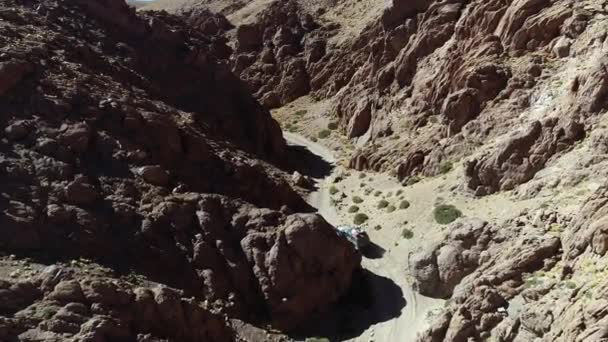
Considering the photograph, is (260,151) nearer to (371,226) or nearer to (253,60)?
(371,226)

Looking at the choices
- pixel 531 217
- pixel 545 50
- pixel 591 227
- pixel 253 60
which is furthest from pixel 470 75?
pixel 253 60

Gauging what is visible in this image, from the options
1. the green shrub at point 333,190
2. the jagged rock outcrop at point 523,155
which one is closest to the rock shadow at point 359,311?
the jagged rock outcrop at point 523,155

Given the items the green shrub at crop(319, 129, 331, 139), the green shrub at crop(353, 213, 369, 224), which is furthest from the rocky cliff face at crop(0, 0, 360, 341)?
the green shrub at crop(319, 129, 331, 139)

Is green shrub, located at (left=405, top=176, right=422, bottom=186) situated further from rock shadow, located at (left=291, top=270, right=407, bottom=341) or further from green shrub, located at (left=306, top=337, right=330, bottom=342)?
green shrub, located at (left=306, top=337, right=330, bottom=342)

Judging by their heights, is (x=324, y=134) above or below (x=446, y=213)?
above

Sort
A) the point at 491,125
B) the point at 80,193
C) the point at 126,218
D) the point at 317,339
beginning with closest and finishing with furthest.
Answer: the point at 80,193 < the point at 317,339 < the point at 126,218 < the point at 491,125

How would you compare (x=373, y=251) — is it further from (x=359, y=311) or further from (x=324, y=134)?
(x=324, y=134)

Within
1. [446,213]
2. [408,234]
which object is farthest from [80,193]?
[446,213]
